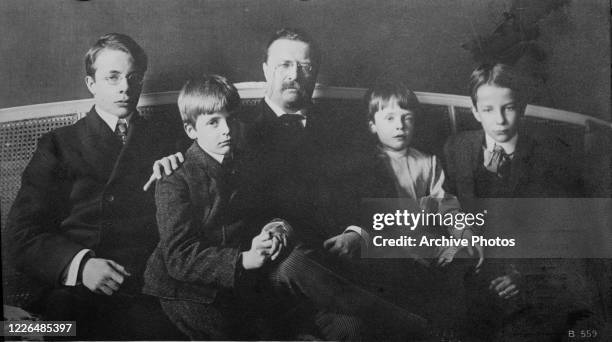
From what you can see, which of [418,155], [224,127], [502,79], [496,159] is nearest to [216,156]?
[224,127]

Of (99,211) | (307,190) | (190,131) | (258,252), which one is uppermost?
(190,131)

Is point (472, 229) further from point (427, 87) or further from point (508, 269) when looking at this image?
point (427, 87)

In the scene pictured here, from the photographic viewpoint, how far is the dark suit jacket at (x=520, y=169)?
13.9ft

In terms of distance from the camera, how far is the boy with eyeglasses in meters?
4.11

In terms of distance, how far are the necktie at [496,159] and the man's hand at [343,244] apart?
100cm

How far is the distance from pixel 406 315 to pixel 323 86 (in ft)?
5.04

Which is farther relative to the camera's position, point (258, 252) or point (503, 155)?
point (503, 155)

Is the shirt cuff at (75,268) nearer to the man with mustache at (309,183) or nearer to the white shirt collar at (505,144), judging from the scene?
the man with mustache at (309,183)

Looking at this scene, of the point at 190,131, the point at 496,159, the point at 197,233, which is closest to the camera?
the point at 197,233

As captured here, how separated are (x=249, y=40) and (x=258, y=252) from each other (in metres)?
1.35

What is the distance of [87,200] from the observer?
4.14 meters

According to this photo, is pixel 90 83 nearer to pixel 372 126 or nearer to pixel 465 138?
pixel 372 126

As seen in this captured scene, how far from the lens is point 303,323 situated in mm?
4094

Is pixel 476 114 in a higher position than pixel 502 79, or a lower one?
lower
